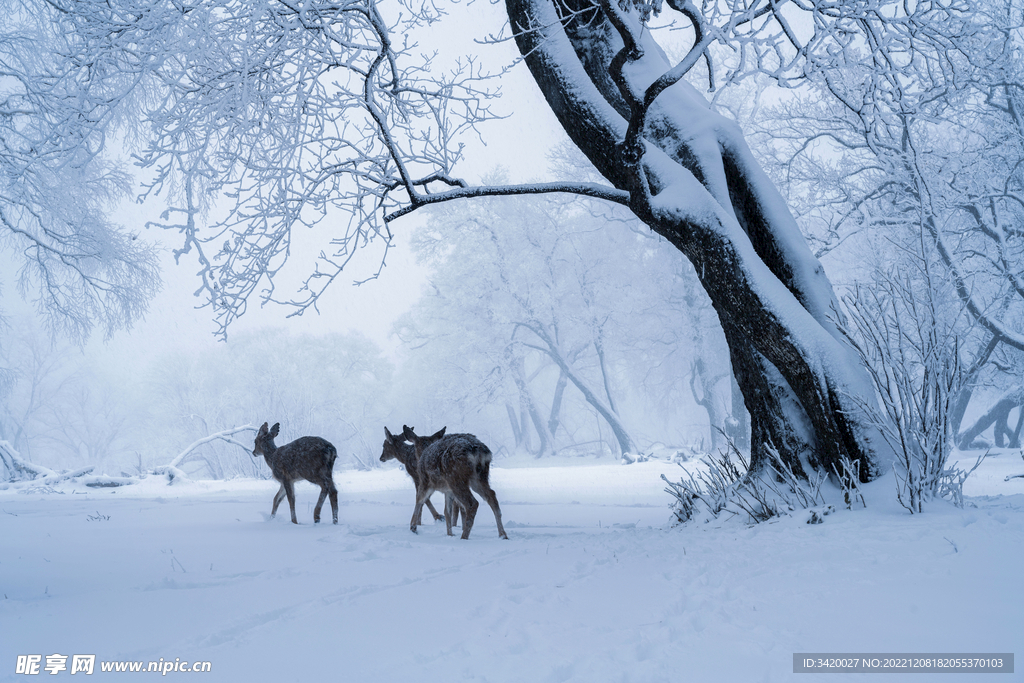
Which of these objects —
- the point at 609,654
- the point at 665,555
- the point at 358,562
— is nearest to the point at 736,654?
the point at 609,654

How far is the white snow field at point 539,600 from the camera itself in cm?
241

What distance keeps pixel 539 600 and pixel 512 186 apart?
147 inches

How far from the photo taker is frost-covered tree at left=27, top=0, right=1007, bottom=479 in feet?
16.3

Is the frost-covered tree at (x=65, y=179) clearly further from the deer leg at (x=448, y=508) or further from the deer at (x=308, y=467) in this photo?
the deer leg at (x=448, y=508)

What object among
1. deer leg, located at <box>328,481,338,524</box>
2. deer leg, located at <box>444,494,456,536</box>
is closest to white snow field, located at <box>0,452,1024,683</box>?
deer leg, located at <box>444,494,456,536</box>

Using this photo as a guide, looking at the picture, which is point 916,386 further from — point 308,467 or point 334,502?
point 308,467

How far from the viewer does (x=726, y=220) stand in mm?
5039

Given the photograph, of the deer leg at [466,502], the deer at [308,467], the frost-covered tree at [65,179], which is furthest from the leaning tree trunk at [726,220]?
the deer at [308,467]

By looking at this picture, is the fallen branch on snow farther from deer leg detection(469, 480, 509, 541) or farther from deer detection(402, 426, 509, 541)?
deer leg detection(469, 480, 509, 541)

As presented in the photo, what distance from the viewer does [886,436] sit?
4.73m

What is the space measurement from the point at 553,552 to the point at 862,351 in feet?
9.55

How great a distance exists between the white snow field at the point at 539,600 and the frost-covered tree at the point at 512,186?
1.29 m

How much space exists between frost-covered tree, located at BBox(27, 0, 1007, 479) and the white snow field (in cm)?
129

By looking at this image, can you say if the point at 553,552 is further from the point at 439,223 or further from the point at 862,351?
the point at 439,223
